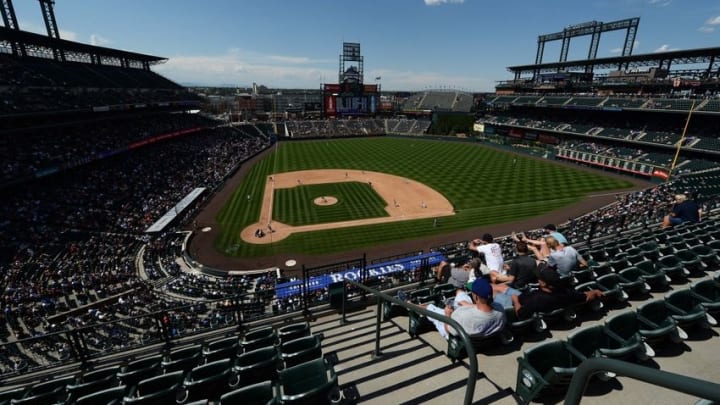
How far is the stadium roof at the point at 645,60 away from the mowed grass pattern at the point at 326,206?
5593cm

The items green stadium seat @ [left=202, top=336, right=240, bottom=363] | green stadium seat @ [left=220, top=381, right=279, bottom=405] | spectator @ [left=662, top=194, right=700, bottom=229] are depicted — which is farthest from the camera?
spectator @ [left=662, top=194, right=700, bottom=229]

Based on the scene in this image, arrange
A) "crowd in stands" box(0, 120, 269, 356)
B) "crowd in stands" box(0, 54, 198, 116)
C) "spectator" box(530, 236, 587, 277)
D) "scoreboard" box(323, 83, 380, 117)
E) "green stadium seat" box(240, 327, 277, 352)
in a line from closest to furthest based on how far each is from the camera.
→ "green stadium seat" box(240, 327, 277, 352)
"spectator" box(530, 236, 587, 277)
"crowd in stands" box(0, 120, 269, 356)
"crowd in stands" box(0, 54, 198, 116)
"scoreboard" box(323, 83, 380, 117)

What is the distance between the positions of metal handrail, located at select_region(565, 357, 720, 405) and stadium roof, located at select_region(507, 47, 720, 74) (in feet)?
234

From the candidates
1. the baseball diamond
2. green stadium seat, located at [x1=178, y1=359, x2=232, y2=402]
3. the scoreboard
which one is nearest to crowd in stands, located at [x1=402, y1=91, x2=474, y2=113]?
the scoreboard

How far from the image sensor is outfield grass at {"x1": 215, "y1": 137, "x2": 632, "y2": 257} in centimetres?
2900

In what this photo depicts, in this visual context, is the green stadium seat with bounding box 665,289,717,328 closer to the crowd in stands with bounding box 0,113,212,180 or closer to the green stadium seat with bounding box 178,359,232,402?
the green stadium seat with bounding box 178,359,232,402

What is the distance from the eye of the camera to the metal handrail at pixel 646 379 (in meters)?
1.58

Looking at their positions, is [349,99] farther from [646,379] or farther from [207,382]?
[646,379]

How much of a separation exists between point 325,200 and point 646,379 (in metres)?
36.9

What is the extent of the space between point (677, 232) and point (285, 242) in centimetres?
2434

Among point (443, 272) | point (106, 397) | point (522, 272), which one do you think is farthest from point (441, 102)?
point (106, 397)

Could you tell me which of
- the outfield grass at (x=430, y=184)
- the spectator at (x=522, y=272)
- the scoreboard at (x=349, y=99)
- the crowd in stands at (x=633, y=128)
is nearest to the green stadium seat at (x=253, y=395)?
the spectator at (x=522, y=272)

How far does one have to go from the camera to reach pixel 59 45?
147ft

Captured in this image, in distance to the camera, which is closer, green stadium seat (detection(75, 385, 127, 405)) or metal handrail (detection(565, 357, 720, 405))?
metal handrail (detection(565, 357, 720, 405))
